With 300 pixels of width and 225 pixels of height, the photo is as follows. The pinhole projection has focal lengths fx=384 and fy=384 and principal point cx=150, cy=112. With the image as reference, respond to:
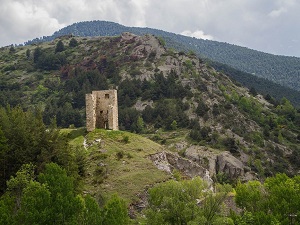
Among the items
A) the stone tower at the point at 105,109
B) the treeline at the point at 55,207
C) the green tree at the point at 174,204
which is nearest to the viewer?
the treeline at the point at 55,207

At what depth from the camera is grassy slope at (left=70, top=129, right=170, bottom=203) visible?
4672 cm

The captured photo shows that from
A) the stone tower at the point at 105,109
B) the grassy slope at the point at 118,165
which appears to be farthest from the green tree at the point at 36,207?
the stone tower at the point at 105,109

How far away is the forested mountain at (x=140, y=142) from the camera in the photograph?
33656 millimetres

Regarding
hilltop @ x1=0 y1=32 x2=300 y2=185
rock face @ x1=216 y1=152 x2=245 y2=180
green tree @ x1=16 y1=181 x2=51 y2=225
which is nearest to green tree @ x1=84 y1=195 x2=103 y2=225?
green tree @ x1=16 y1=181 x2=51 y2=225

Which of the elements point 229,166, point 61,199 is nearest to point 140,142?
point 61,199

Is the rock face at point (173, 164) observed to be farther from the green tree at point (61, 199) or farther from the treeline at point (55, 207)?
the treeline at point (55, 207)

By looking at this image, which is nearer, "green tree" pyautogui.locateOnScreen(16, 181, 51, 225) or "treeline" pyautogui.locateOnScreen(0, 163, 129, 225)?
"green tree" pyautogui.locateOnScreen(16, 181, 51, 225)

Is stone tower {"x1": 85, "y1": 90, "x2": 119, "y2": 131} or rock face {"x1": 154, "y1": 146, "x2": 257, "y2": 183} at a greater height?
stone tower {"x1": 85, "y1": 90, "x2": 119, "y2": 131}

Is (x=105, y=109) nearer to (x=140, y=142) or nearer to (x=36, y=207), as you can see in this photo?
(x=140, y=142)

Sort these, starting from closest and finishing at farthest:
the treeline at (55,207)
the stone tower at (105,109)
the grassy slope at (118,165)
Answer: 1. the treeline at (55,207)
2. the grassy slope at (118,165)
3. the stone tower at (105,109)

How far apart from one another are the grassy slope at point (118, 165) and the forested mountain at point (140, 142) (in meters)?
0.15

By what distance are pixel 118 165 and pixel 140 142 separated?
9.03m

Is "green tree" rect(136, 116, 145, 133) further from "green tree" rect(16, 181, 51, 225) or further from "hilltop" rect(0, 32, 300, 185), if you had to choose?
"green tree" rect(16, 181, 51, 225)

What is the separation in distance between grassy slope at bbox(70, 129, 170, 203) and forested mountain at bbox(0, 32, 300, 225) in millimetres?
154
